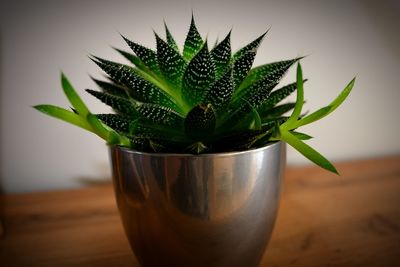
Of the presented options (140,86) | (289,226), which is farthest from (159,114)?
(289,226)

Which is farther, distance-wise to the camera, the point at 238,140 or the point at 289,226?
the point at 289,226

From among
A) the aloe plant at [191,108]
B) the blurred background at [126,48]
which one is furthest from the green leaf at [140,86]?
the blurred background at [126,48]

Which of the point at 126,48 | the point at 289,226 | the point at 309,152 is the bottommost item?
the point at 289,226

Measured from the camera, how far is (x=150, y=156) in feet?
0.84

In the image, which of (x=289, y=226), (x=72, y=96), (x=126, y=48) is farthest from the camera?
(x=126, y=48)

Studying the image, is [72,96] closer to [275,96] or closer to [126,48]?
[275,96]

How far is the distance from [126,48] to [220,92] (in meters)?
0.38

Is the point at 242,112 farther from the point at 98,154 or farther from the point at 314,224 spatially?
the point at 98,154

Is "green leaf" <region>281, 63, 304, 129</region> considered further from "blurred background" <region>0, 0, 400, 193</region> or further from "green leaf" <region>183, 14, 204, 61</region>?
"blurred background" <region>0, 0, 400, 193</region>

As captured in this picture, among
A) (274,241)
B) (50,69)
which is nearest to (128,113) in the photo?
(274,241)

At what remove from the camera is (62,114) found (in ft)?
0.83

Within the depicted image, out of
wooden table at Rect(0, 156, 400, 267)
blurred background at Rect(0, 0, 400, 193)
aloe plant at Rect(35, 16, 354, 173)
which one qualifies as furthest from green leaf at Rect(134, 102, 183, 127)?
blurred background at Rect(0, 0, 400, 193)

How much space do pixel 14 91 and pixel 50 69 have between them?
7 cm

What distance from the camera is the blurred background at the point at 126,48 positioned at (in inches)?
21.8
